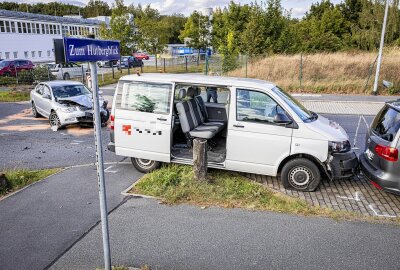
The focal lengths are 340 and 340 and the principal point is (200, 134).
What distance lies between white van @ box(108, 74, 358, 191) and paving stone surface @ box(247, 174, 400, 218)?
0.82 ft

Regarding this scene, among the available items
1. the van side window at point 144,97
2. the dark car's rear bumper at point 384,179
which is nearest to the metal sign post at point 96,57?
the van side window at point 144,97

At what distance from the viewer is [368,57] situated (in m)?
23.2

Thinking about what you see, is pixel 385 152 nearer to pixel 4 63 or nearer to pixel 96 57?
pixel 96 57

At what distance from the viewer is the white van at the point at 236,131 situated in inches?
243

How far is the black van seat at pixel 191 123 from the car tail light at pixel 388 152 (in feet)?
10.2

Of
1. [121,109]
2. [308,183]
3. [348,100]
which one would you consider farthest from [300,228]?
→ [348,100]

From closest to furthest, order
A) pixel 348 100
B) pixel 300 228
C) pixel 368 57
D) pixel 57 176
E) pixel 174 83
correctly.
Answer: pixel 300 228 < pixel 174 83 < pixel 57 176 < pixel 348 100 < pixel 368 57

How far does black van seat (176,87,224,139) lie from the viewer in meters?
7.02

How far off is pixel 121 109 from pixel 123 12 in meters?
25.9

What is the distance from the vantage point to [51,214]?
18.6 ft

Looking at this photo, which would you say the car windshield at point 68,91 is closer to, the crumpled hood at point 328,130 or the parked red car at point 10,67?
the crumpled hood at point 328,130

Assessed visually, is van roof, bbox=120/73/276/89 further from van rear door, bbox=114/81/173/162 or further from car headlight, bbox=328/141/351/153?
car headlight, bbox=328/141/351/153

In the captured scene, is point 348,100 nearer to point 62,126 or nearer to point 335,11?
point 62,126

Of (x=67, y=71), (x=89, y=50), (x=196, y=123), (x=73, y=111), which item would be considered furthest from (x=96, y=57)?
(x=67, y=71)
